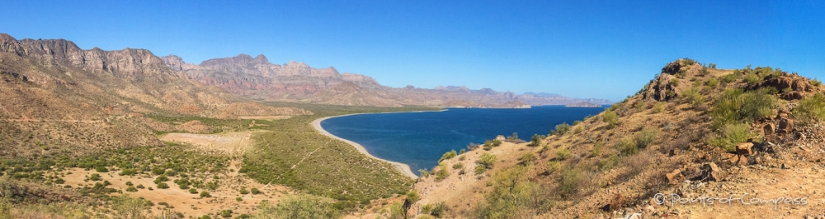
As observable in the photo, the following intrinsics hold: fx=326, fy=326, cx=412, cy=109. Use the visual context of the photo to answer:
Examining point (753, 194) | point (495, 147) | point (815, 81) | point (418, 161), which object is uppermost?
point (815, 81)

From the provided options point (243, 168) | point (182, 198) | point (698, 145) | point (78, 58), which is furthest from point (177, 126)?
point (78, 58)

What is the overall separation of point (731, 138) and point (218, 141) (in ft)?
257

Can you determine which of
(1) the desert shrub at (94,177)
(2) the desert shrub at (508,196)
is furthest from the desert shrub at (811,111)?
(1) the desert shrub at (94,177)

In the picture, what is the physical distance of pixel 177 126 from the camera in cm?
8531

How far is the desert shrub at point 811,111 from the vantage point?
1174 cm

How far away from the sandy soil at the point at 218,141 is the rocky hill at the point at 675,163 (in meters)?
49.6

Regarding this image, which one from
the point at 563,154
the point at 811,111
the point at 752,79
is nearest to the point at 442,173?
the point at 563,154

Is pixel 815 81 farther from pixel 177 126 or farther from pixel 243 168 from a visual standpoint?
pixel 177 126

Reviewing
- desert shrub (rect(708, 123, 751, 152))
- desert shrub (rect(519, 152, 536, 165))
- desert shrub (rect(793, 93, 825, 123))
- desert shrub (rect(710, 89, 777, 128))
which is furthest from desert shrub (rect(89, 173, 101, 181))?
desert shrub (rect(793, 93, 825, 123))

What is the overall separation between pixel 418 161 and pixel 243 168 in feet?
105

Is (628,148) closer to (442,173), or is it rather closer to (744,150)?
(744,150)

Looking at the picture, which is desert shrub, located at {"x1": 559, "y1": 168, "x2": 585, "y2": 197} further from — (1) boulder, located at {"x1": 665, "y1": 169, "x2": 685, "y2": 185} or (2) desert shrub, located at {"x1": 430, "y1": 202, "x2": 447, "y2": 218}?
(2) desert shrub, located at {"x1": 430, "y1": 202, "x2": 447, "y2": 218}

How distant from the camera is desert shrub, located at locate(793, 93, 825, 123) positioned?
1174 centimetres

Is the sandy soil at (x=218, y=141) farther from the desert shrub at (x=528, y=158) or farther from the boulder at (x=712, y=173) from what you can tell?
the boulder at (x=712, y=173)
